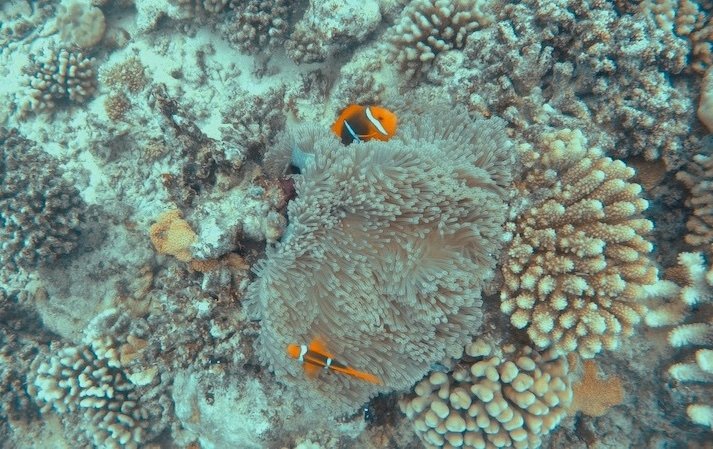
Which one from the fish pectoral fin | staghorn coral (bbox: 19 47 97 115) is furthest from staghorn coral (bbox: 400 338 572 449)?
staghorn coral (bbox: 19 47 97 115)

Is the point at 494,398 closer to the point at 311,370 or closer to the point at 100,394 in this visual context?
the point at 311,370

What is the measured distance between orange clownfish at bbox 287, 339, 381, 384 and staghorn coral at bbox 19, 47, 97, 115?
522 centimetres

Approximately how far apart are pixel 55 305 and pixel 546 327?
533 cm

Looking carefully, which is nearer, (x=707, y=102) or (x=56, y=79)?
(x=707, y=102)

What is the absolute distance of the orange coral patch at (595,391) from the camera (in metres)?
3.28

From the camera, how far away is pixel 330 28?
418 cm

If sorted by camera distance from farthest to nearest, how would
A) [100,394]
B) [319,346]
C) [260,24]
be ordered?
[260,24]
[100,394]
[319,346]

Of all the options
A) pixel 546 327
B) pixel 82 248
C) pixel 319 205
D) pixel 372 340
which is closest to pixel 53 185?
pixel 82 248

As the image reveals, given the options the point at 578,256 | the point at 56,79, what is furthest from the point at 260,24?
the point at 578,256

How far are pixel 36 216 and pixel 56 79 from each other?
2147 millimetres

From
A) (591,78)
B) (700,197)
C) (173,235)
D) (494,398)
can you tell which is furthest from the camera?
(173,235)

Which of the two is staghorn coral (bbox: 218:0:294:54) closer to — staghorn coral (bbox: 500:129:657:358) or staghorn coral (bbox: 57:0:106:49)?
staghorn coral (bbox: 57:0:106:49)

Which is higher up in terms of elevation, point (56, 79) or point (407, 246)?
point (407, 246)

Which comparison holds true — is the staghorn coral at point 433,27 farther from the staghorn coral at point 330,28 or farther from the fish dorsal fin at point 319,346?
the fish dorsal fin at point 319,346
